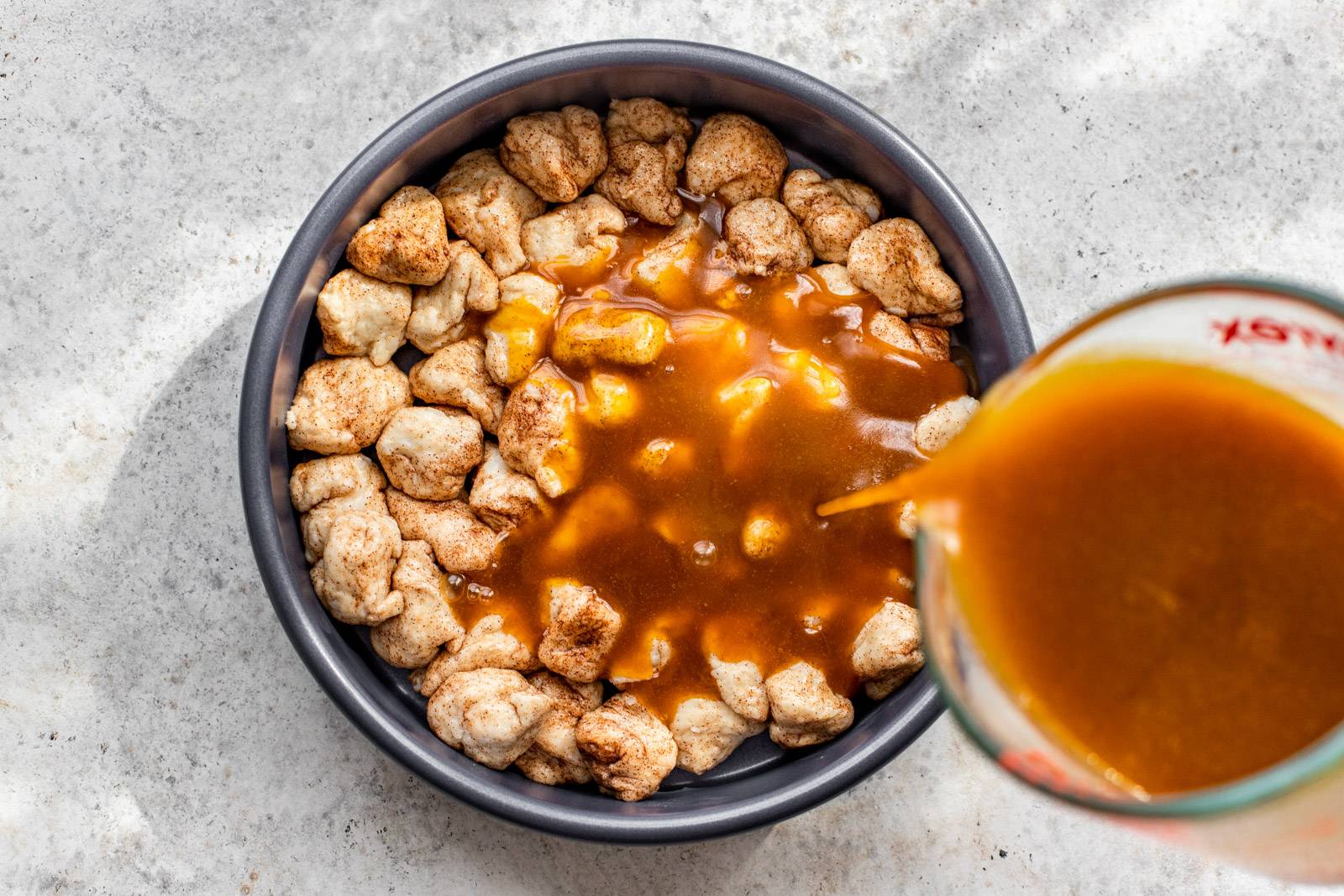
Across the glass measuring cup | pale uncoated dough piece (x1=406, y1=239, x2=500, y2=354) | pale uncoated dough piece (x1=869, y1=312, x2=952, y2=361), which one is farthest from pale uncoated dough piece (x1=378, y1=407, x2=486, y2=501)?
the glass measuring cup

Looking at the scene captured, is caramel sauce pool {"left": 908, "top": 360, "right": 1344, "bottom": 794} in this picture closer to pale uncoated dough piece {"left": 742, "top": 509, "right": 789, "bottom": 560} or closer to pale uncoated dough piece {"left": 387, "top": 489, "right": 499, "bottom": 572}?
pale uncoated dough piece {"left": 742, "top": 509, "right": 789, "bottom": 560}

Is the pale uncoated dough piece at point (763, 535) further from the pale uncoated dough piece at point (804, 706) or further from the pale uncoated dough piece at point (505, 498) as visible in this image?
the pale uncoated dough piece at point (505, 498)

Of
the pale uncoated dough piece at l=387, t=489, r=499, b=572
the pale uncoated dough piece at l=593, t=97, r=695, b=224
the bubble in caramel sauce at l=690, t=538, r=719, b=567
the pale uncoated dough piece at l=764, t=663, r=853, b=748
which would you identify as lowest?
the pale uncoated dough piece at l=764, t=663, r=853, b=748

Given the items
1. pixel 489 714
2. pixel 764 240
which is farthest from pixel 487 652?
pixel 764 240

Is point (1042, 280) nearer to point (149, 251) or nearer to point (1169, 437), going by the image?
point (1169, 437)

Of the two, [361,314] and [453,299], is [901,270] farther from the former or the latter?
[361,314]

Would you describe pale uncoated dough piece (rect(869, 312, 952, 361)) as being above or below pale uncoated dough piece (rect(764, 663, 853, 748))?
above

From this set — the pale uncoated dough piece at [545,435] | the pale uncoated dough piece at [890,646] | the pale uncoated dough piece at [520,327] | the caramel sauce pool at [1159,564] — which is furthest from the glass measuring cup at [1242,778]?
the pale uncoated dough piece at [520,327]
